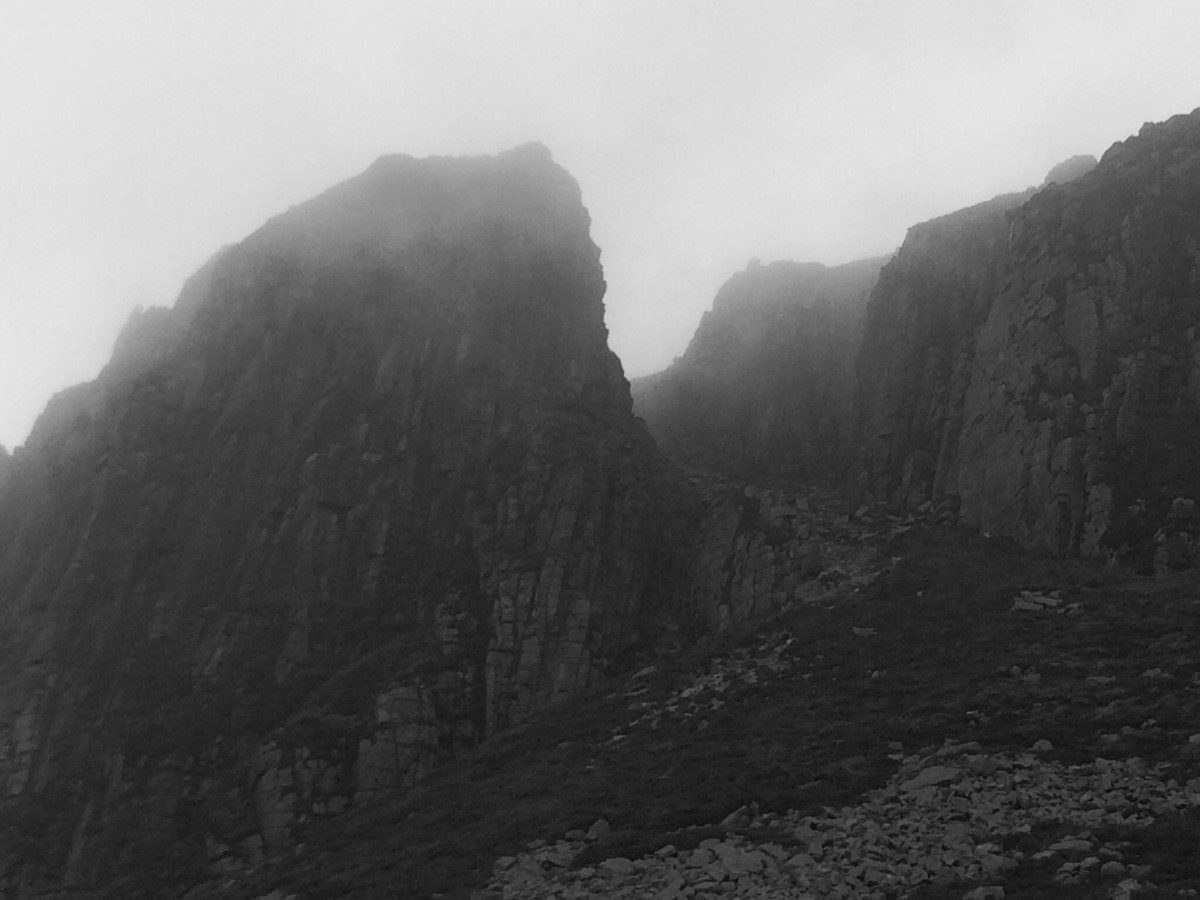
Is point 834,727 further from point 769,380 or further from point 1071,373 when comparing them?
point 769,380

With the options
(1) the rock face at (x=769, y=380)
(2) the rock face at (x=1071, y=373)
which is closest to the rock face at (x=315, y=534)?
(1) the rock face at (x=769, y=380)

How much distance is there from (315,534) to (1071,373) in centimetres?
3855

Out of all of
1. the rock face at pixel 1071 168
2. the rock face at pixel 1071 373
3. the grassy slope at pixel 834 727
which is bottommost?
the grassy slope at pixel 834 727

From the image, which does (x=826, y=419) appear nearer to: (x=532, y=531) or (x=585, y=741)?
(x=532, y=531)

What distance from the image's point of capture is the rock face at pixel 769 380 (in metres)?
77.2

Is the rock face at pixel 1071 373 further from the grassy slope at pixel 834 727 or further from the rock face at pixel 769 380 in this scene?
the rock face at pixel 769 380

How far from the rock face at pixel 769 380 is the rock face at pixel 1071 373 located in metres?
7.96

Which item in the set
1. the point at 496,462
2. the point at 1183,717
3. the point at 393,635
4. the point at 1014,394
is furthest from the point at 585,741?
the point at 1014,394

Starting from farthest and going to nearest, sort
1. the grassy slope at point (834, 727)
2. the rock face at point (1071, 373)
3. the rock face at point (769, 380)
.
→ the rock face at point (769, 380) < the rock face at point (1071, 373) < the grassy slope at point (834, 727)

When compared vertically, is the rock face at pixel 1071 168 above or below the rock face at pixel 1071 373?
above

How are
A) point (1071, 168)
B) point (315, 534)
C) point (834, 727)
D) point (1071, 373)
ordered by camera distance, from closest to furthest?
point (834, 727) → point (1071, 373) → point (315, 534) → point (1071, 168)

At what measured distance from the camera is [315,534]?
194 ft

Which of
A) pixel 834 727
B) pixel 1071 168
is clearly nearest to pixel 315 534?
pixel 834 727

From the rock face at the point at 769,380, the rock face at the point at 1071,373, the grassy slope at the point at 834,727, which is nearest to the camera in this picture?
the grassy slope at the point at 834,727
